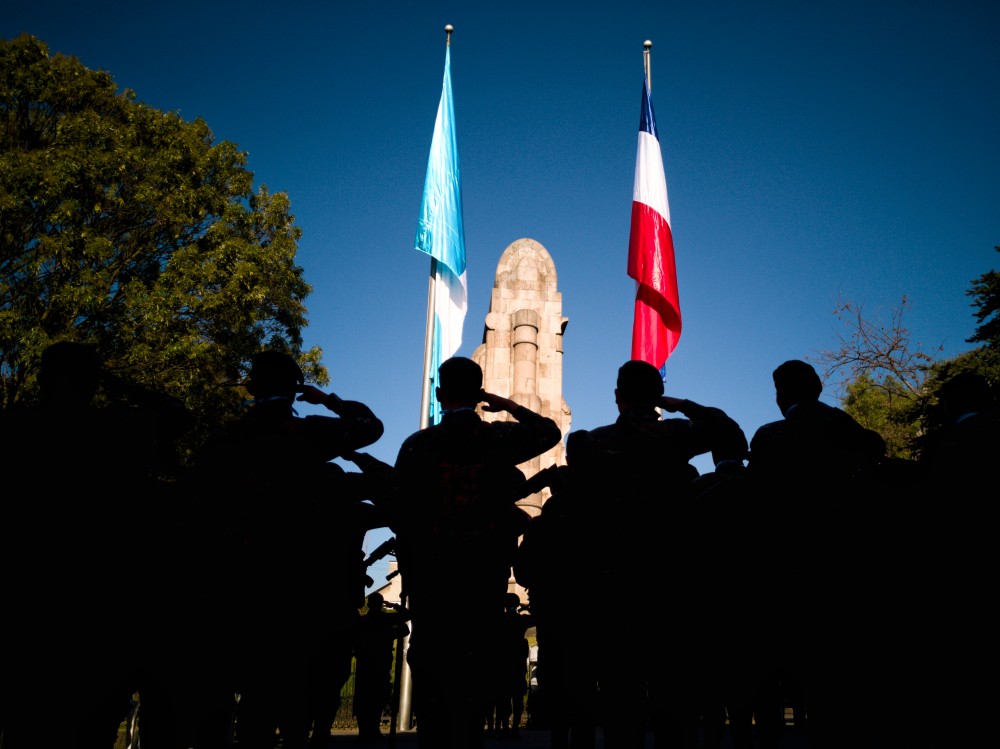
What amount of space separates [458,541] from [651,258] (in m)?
9.64

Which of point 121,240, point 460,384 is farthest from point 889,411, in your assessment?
point 460,384

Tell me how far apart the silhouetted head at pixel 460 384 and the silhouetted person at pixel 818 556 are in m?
1.54

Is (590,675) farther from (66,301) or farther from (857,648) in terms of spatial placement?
(66,301)

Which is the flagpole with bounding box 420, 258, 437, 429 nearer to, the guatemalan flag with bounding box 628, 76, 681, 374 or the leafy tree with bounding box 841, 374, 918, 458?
the guatemalan flag with bounding box 628, 76, 681, 374

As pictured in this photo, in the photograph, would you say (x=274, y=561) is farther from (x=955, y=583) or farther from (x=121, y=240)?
(x=121, y=240)

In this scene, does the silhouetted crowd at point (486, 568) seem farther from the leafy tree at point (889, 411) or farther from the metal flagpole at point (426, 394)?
the leafy tree at point (889, 411)

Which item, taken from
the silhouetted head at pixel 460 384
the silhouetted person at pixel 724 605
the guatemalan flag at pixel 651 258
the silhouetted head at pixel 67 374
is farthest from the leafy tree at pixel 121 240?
the silhouetted person at pixel 724 605

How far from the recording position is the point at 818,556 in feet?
11.7

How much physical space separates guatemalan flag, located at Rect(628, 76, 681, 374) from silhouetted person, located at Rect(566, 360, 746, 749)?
7213 mm

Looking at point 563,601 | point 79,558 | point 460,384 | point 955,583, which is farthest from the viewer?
point 460,384

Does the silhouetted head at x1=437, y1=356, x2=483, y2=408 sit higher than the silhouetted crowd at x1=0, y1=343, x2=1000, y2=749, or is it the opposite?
the silhouetted head at x1=437, y1=356, x2=483, y2=408

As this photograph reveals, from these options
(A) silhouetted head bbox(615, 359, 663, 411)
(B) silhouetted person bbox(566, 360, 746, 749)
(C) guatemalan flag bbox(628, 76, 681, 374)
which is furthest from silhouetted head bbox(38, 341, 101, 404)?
(C) guatemalan flag bbox(628, 76, 681, 374)

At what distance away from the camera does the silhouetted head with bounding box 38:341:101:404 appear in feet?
11.9

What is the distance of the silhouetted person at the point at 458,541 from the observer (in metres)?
3.42
